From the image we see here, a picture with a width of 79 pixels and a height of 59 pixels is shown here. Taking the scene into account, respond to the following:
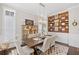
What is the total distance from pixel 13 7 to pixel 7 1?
0.14 m

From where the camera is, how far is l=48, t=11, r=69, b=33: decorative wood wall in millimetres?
2051

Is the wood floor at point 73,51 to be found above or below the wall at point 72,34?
below

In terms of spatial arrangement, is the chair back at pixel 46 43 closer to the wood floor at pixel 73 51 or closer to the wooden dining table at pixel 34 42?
the wooden dining table at pixel 34 42

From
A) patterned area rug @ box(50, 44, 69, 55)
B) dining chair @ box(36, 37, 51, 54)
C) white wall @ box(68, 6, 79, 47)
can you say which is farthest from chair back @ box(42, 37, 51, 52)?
white wall @ box(68, 6, 79, 47)

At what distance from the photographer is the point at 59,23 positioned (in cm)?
208

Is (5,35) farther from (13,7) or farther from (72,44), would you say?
(72,44)

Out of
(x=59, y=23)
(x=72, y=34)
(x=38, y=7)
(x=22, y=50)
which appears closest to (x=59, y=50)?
(x=72, y=34)

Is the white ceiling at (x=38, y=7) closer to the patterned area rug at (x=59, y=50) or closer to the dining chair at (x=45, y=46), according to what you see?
the dining chair at (x=45, y=46)

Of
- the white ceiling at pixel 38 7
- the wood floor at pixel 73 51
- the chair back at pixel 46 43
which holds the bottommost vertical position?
the wood floor at pixel 73 51

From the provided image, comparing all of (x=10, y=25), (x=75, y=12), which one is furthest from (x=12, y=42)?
(x=75, y=12)

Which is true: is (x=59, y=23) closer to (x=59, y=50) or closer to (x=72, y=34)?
(x=72, y=34)

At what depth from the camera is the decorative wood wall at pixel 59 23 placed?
205 centimetres

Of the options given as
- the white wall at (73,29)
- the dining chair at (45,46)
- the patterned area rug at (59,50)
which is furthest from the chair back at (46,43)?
the white wall at (73,29)

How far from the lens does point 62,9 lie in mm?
2059
